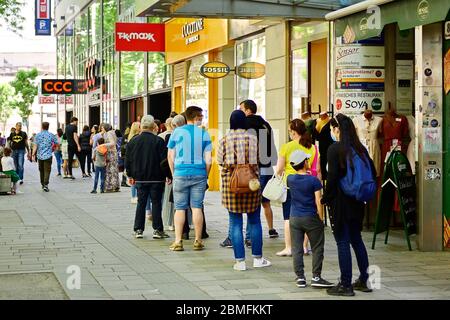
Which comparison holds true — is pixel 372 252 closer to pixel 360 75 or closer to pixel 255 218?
pixel 255 218

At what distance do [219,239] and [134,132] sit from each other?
4.23 meters

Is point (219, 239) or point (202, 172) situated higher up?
point (202, 172)

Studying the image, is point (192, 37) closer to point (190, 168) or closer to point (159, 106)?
point (159, 106)

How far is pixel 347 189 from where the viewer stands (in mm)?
7375

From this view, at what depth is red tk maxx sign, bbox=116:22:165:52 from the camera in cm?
2025

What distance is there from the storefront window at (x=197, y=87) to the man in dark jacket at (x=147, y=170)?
341 inches

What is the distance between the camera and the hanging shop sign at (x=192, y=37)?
62.1 feet

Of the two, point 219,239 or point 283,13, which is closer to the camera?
point 219,239

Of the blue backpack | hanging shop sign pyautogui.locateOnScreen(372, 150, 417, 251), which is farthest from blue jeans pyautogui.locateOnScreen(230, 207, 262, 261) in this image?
hanging shop sign pyautogui.locateOnScreen(372, 150, 417, 251)

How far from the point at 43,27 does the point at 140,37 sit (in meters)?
23.4

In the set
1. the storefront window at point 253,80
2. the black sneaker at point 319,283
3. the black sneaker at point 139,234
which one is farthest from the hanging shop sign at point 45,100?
the black sneaker at point 319,283

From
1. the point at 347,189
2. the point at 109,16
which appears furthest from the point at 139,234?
the point at 109,16
